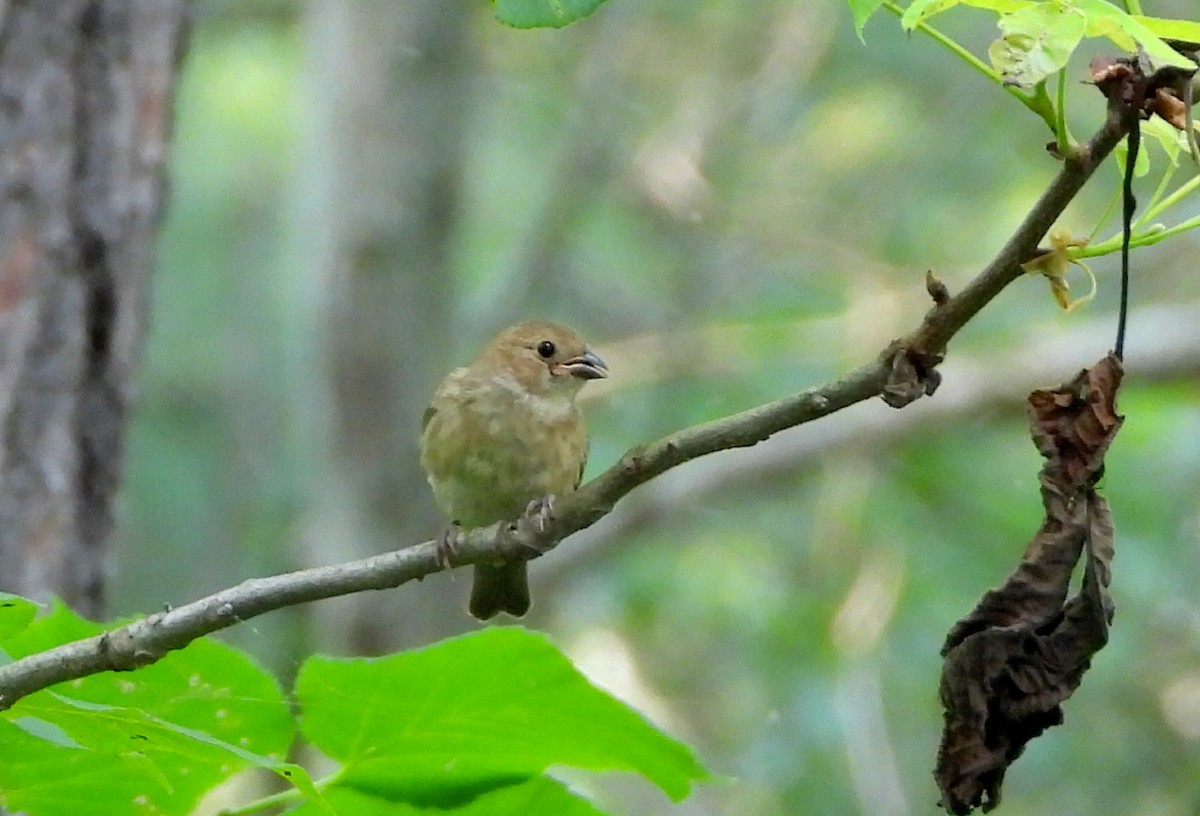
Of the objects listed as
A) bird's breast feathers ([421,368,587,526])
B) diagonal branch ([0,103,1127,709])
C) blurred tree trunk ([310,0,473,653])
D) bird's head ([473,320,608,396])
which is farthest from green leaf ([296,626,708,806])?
blurred tree trunk ([310,0,473,653])

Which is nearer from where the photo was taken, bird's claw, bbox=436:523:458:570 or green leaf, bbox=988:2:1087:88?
green leaf, bbox=988:2:1087:88

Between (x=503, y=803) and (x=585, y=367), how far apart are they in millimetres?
2820

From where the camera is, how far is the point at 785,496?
9.95 m

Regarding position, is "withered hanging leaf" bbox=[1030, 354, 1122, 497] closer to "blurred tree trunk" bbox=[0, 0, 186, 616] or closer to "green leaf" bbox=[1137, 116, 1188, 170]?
"green leaf" bbox=[1137, 116, 1188, 170]

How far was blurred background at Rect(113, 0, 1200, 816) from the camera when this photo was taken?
7.91 meters

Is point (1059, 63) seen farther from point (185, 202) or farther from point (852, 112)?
point (185, 202)

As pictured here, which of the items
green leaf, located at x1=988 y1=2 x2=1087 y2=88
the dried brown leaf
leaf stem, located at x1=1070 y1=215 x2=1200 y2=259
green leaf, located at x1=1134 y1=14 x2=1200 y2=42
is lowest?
leaf stem, located at x1=1070 y1=215 x2=1200 y2=259

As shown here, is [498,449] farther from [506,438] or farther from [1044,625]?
[1044,625]

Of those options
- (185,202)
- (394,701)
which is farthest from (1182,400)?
(185,202)

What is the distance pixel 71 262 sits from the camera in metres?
3.83

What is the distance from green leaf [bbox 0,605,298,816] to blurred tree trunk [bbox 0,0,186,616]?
5.40ft

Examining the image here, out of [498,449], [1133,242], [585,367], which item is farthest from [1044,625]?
[585,367]

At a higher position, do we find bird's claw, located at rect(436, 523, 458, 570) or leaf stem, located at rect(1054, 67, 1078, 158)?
leaf stem, located at rect(1054, 67, 1078, 158)

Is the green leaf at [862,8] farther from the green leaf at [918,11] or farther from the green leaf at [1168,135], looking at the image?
the green leaf at [1168,135]
